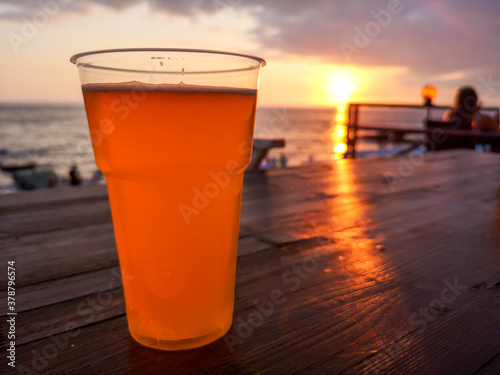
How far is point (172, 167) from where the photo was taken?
44cm

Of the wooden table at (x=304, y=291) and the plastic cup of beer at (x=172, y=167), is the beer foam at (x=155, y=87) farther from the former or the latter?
the wooden table at (x=304, y=291)

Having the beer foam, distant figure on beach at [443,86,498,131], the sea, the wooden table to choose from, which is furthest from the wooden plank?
the sea

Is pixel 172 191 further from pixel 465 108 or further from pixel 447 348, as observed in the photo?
pixel 465 108

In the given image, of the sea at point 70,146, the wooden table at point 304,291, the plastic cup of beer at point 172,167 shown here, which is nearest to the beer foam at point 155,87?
the plastic cup of beer at point 172,167

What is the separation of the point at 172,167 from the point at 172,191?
31 millimetres

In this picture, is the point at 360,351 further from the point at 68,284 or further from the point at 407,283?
the point at 68,284

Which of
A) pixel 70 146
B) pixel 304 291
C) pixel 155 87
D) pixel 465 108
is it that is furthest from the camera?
pixel 70 146

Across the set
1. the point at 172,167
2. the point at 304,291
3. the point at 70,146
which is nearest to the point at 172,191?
the point at 172,167

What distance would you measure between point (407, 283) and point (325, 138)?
119ft

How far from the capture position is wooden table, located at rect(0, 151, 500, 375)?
1.48ft

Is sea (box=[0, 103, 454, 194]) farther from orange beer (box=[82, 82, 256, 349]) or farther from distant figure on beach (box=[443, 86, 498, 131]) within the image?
orange beer (box=[82, 82, 256, 349])

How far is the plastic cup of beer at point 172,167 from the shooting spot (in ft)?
1.41

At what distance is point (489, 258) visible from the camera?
2.54ft

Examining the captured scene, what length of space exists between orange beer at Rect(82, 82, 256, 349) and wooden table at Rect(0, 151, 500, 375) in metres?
0.05
